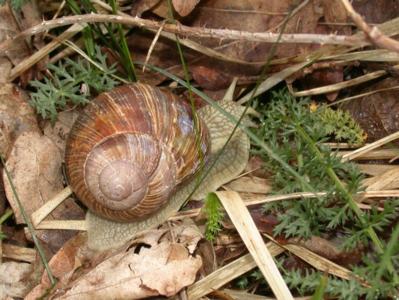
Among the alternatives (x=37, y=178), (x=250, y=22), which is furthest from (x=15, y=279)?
(x=250, y=22)

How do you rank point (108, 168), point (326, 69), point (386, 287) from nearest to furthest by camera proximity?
point (386, 287), point (108, 168), point (326, 69)

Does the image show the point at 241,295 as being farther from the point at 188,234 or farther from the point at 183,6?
the point at 183,6

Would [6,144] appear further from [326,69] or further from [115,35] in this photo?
[326,69]

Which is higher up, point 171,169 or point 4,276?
point 171,169


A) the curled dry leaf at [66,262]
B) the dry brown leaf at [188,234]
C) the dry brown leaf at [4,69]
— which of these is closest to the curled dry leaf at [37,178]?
the curled dry leaf at [66,262]

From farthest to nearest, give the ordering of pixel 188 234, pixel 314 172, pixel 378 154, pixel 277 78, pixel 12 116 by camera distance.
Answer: pixel 12 116 → pixel 277 78 → pixel 378 154 → pixel 188 234 → pixel 314 172

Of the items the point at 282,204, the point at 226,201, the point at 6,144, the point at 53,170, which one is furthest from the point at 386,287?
the point at 6,144

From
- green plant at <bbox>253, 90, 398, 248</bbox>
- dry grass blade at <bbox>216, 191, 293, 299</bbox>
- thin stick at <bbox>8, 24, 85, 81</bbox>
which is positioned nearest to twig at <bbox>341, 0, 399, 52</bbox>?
green plant at <bbox>253, 90, 398, 248</bbox>
